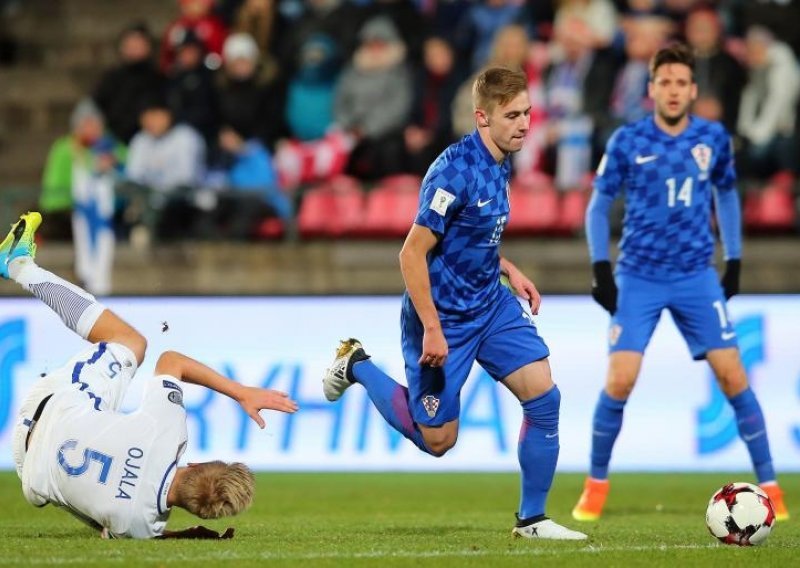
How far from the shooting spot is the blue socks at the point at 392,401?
313 inches

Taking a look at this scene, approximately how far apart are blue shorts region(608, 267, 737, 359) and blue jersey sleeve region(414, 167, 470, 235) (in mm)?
2288

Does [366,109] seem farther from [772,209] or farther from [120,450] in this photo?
[120,450]

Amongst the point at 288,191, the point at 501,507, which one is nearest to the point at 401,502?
the point at 501,507

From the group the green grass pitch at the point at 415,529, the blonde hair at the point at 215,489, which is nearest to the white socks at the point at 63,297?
the green grass pitch at the point at 415,529

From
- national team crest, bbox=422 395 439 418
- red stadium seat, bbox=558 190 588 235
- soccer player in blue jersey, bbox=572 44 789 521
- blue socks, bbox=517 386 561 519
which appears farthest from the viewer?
red stadium seat, bbox=558 190 588 235

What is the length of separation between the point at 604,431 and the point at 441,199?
9.04ft

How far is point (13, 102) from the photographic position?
760 inches

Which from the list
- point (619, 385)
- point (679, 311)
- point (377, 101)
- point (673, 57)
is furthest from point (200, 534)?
point (377, 101)

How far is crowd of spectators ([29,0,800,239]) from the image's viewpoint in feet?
51.4

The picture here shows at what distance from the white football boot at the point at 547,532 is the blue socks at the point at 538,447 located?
0.17ft

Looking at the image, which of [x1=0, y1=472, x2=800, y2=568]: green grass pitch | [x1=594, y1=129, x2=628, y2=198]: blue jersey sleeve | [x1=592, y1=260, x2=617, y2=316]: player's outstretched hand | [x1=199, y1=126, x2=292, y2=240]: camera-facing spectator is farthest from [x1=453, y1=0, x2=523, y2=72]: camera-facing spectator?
[x1=592, y1=260, x2=617, y2=316]: player's outstretched hand

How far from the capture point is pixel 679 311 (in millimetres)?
9508

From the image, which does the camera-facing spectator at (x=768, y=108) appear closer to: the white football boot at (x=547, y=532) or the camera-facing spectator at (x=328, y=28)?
the camera-facing spectator at (x=328, y=28)

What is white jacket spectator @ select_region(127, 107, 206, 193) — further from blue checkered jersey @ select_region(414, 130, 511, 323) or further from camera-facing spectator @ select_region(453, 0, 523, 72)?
blue checkered jersey @ select_region(414, 130, 511, 323)
